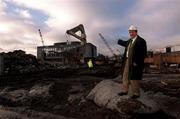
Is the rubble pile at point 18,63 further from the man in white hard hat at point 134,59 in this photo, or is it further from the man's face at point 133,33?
the man's face at point 133,33

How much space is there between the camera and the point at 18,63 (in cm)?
3919

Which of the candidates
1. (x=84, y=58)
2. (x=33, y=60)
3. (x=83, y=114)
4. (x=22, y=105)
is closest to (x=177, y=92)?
(x=83, y=114)

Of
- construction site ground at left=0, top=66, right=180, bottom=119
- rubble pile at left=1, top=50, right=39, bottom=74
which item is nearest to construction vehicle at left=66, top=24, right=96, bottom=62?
rubble pile at left=1, top=50, right=39, bottom=74

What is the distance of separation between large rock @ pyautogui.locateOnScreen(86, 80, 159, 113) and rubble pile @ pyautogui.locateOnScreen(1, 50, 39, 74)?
24114 millimetres

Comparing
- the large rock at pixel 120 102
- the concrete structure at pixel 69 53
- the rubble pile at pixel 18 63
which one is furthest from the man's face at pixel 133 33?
the concrete structure at pixel 69 53

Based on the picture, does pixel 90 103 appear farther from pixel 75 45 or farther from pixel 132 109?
pixel 75 45

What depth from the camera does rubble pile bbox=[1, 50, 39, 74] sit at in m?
37.0

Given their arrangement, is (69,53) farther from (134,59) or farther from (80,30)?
(134,59)

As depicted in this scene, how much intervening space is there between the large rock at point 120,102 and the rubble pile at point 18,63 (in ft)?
79.1

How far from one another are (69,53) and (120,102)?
1669 inches

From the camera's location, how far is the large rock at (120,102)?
10477 mm

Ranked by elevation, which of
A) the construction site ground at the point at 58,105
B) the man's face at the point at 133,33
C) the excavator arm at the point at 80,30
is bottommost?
the construction site ground at the point at 58,105

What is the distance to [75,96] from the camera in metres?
14.7

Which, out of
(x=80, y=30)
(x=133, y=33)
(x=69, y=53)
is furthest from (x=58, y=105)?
(x=80, y=30)
